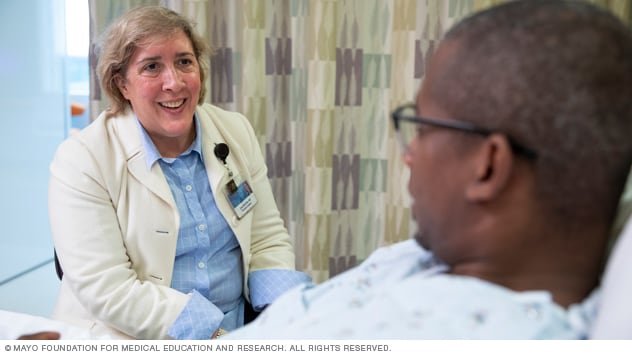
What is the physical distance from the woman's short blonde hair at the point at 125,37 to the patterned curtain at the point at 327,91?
82 centimetres

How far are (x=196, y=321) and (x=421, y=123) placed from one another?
1.10 metres

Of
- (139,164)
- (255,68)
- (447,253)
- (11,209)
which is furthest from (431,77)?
(11,209)

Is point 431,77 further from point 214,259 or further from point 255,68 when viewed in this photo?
point 255,68

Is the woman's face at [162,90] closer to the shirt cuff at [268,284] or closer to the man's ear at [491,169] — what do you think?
the shirt cuff at [268,284]

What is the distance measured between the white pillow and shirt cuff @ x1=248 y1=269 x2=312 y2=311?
1.24 metres

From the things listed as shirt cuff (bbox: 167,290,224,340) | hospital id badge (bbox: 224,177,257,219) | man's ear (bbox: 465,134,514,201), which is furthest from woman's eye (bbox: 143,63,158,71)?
man's ear (bbox: 465,134,514,201)

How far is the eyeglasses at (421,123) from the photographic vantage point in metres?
0.78

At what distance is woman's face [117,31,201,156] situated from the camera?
1.91 m

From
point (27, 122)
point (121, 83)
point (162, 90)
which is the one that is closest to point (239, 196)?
point (162, 90)

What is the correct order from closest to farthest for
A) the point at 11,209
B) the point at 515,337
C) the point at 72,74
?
the point at 515,337
the point at 11,209
the point at 72,74

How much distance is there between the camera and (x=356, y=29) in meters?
2.94

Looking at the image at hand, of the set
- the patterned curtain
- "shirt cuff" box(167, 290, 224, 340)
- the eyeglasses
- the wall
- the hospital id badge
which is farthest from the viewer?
the wall

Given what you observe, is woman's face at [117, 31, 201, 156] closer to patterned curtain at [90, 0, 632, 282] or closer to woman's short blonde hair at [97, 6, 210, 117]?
woman's short blonde hair at [97, 6, 210, 117]

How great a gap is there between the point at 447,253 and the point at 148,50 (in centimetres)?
130
